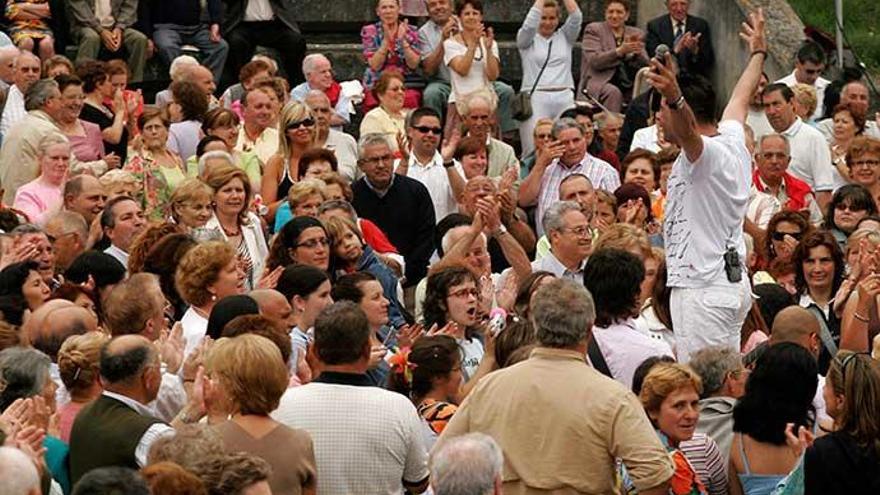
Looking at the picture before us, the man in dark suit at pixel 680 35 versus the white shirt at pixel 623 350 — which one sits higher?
the white shirt at pixel 623 350

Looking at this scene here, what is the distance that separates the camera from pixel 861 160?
16.8 metres

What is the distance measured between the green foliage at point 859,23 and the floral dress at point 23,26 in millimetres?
7565

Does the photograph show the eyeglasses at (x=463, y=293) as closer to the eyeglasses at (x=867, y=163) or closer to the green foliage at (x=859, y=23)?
the eyeglasses at (x=867, y=163)

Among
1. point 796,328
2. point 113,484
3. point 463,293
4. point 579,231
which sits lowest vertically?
point 579,231

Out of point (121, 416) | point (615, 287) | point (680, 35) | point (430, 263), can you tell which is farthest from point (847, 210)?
point (121, 416)

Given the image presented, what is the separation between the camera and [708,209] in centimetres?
1159

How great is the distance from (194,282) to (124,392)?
2.28 meters

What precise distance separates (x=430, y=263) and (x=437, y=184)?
1.45 meters

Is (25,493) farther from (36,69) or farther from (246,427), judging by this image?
(36,69)

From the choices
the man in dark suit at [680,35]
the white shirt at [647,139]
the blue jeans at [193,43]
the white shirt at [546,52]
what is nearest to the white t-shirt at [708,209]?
the white shirt at [647,139]

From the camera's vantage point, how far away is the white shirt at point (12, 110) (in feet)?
55.9

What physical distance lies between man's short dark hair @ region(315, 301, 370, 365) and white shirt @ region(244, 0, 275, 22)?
1148 cm

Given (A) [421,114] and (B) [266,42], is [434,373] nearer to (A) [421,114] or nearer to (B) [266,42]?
(A) [421,114]

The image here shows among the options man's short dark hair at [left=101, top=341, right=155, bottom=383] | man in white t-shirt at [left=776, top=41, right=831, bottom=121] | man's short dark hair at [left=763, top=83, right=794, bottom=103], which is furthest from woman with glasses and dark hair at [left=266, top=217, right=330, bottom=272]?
man in white t-shirt at [left=776, top=41, right=831, bottom=121]
